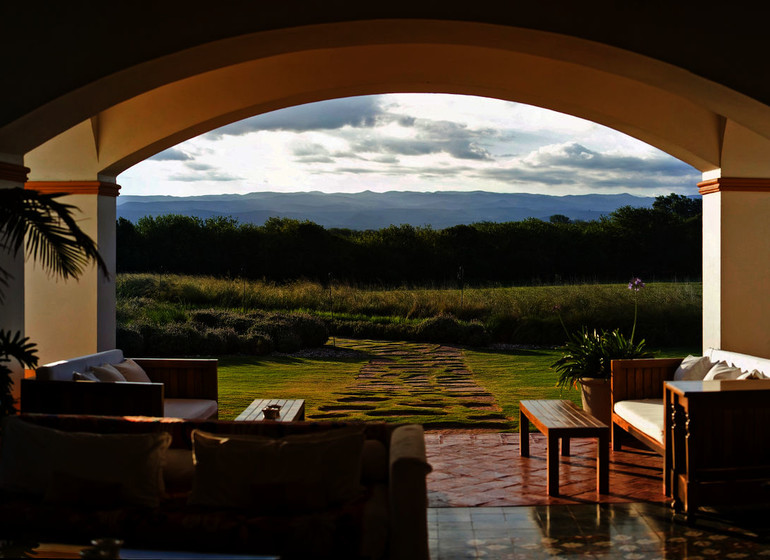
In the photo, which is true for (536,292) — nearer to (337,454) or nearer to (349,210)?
(337,454)

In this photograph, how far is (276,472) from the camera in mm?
3420

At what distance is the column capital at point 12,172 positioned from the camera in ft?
17.3

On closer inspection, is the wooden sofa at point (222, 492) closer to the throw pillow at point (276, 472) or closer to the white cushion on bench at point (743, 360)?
the throw pillow at point (276, 472)

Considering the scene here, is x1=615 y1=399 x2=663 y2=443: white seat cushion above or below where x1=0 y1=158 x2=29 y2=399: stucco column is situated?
below

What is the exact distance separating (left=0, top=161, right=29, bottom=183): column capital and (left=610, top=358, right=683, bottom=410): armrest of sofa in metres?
5.02

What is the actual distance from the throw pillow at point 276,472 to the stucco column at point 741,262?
15.5 feet

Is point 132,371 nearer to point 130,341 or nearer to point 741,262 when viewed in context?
point 741,262

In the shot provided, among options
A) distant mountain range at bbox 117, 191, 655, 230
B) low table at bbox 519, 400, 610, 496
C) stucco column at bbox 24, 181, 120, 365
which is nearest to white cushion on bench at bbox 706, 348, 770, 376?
low table at bbox 519, 400, 610, 496

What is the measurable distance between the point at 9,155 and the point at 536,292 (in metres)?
14.4

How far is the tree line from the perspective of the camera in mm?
21906

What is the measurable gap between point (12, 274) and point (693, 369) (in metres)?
5.52

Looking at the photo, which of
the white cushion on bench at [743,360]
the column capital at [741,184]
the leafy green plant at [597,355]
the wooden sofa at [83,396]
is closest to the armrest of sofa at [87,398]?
the wooden sofa at [83,396]

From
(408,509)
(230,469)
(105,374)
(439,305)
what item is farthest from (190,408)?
(439,305)

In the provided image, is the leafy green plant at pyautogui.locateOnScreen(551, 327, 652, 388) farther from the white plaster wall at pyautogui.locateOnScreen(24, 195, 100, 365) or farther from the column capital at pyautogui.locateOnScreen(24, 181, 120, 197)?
the column capital at pyautogui.locateOnScreen(24, 181, 120, 197)
